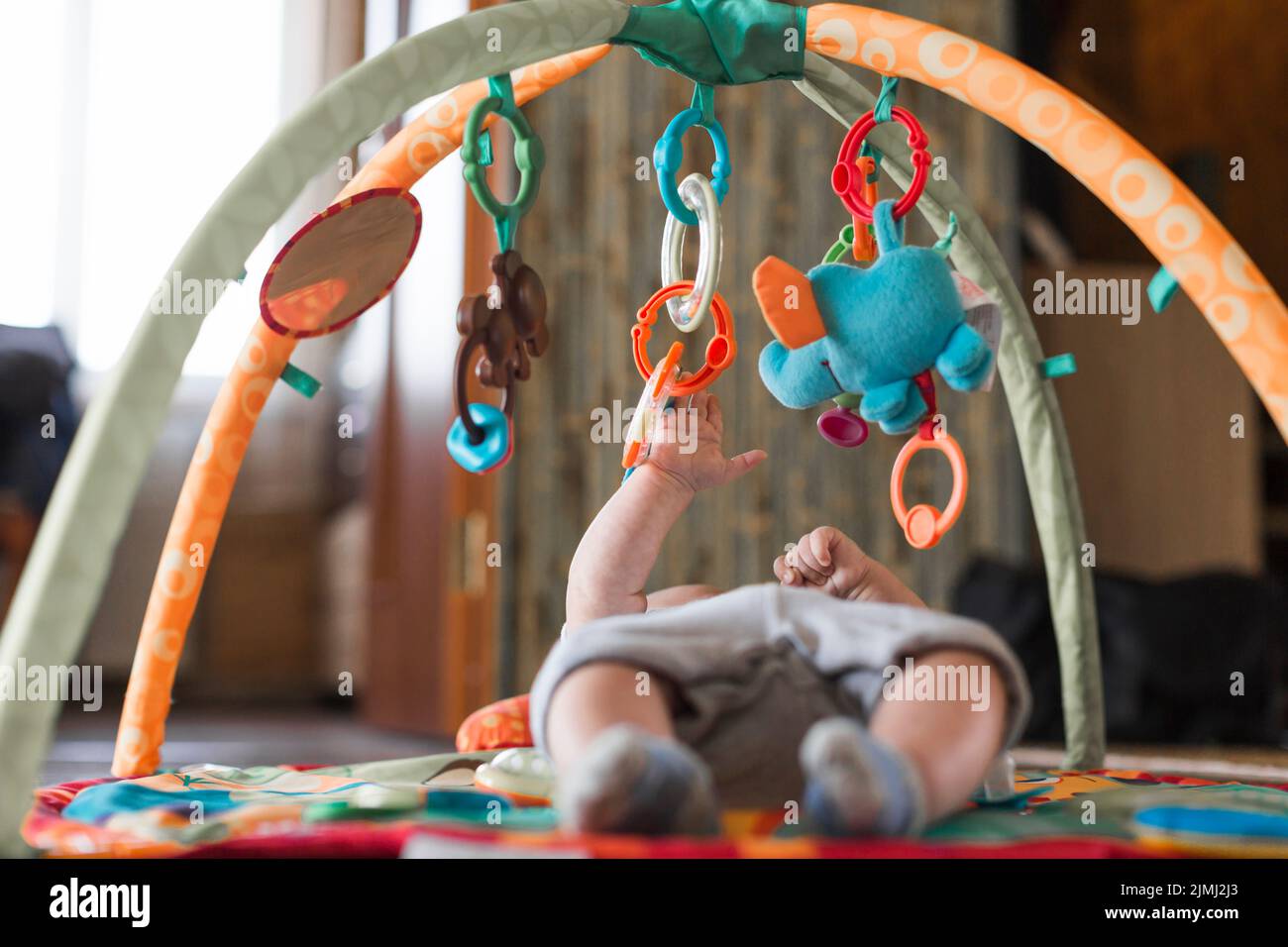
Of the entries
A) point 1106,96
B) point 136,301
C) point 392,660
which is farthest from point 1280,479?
point 136,301

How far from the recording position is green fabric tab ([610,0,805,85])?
0.69m

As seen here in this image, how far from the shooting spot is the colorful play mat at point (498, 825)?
1.44ft

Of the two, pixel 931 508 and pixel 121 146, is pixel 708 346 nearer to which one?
pixel 931 508

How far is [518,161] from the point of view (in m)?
0.68

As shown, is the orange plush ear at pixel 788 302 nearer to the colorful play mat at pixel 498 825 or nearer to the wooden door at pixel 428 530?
the colorful play mat at pixel 498 825

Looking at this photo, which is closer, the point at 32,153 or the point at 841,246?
the point at 841,246

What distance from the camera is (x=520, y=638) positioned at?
207 cm

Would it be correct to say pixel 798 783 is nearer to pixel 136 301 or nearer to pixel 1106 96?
pixel 1106 96

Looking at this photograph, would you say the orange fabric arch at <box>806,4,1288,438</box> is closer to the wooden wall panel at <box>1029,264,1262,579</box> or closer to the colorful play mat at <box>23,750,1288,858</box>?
the colorful play mat at <box>23,750,1288,858</box>

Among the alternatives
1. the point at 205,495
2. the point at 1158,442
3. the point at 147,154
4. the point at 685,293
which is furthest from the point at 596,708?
the point at 147,154

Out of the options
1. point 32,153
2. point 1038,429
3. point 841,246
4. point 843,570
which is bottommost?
point 843,570

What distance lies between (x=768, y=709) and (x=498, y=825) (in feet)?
0.44

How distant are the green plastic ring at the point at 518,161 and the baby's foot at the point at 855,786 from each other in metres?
0.32
